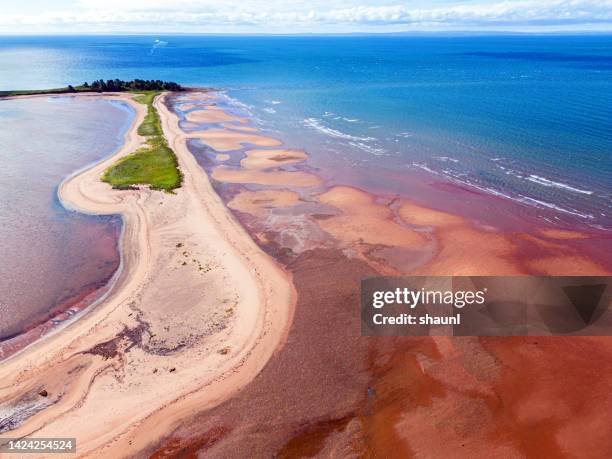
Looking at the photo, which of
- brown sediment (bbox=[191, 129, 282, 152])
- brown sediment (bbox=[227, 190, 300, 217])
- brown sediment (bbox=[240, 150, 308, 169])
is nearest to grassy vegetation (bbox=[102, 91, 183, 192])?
brown sediment (bbox=[191, 129, 282, 152])

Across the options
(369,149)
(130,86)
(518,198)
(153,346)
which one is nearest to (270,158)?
(369,149)

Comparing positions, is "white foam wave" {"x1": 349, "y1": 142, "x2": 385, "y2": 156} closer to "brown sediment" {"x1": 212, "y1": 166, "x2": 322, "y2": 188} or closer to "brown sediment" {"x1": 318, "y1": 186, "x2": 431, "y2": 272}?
"brown sediment" {"x1": 212, "y1": 166, "x2": 322, "y2": 188}

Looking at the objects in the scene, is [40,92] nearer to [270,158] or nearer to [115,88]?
[115,88]

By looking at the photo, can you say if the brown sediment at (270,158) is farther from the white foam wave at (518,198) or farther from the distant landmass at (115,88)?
the distant landmass at (115,88)

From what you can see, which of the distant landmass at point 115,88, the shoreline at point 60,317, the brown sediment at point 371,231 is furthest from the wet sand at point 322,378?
the distant landmass at point 115,88

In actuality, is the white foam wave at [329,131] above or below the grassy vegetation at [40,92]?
above

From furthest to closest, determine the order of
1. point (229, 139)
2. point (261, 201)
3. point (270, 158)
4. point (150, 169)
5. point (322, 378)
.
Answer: point (229, 139) → point (270, 158) → point (150, 169) → point (261, 201) → point (322, 378)
